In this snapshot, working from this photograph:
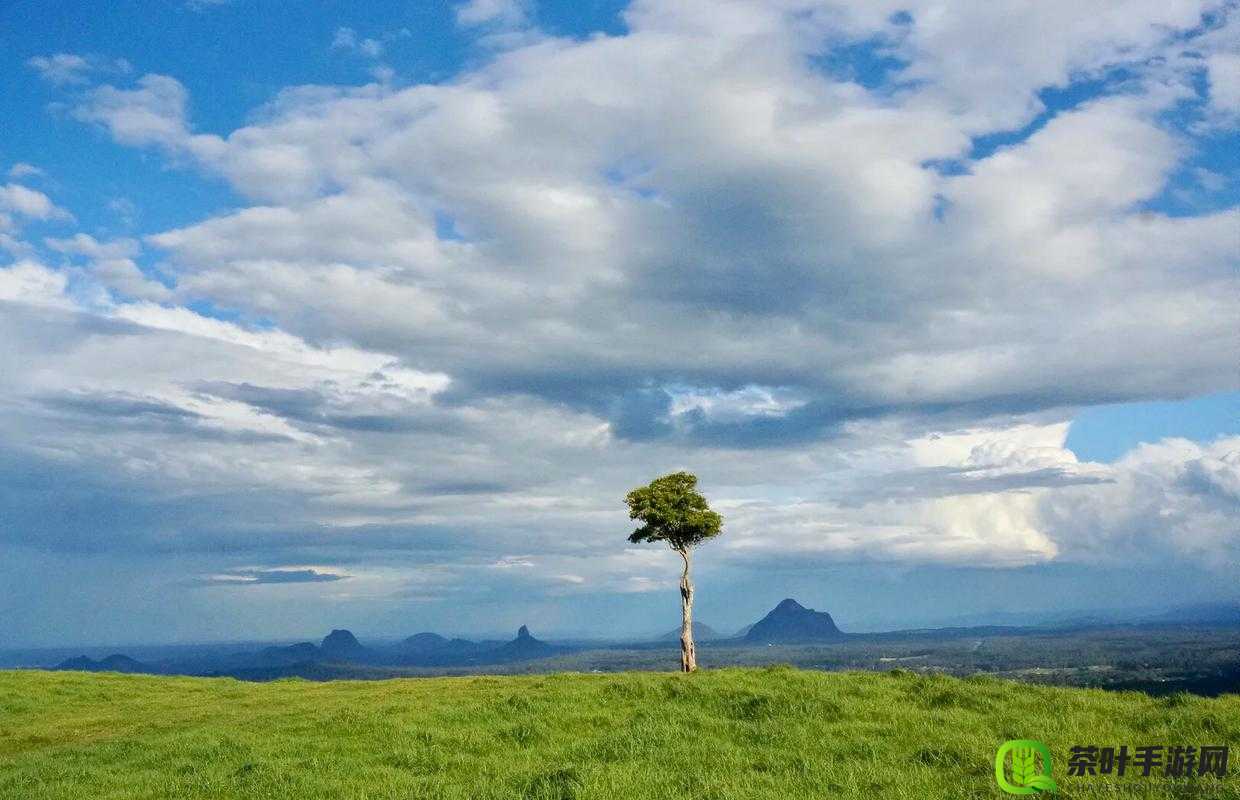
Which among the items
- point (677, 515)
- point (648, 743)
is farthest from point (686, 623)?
point (648, 743)

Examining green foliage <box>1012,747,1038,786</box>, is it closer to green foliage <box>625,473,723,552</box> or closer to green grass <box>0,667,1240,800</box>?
green grass <box>0,667,1240,800</box>

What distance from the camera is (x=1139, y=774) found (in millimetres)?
17000

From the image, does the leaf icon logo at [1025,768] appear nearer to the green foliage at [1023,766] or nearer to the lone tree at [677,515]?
the green foliage at [1023,766]

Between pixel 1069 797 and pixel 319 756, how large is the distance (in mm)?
19863

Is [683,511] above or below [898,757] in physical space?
above

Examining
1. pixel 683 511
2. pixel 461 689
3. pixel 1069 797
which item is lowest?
pixel 461 689

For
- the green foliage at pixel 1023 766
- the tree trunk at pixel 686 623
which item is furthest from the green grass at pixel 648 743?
the tree trunk at pixel 686 623

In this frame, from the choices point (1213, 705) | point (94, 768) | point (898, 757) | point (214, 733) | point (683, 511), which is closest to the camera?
point (898, 757)

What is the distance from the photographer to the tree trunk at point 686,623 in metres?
53.2

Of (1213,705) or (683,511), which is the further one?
(683,511)

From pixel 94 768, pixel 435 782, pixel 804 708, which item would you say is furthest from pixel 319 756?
pixel 804 708

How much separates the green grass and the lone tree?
62.2ft

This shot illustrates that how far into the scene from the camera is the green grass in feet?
55.7

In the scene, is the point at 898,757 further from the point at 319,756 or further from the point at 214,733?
the point at 214,733
